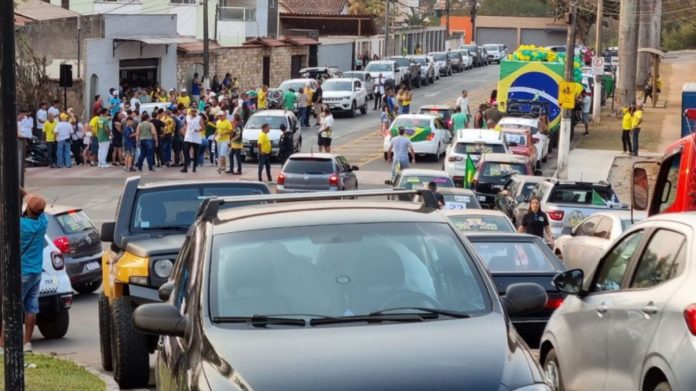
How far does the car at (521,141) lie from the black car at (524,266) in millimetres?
22700

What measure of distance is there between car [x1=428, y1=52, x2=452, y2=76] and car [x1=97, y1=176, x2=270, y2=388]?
66526 mm

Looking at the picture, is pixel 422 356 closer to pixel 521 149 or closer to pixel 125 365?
pixel 125 365

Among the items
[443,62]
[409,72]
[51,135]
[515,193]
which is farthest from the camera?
[443,62]

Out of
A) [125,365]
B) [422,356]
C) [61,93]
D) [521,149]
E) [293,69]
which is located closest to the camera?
[422,356]

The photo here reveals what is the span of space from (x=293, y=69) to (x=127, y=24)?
22.5 meters

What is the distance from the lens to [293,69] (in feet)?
240

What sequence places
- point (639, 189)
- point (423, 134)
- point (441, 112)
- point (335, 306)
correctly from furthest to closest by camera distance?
point (441, 112) → point (423, 134) → point (639, 189) → point (335, 306)

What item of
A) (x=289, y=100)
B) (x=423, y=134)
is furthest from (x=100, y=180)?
(x=289, y=100)

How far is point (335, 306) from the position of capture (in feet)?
22.1

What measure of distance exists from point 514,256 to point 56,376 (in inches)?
209

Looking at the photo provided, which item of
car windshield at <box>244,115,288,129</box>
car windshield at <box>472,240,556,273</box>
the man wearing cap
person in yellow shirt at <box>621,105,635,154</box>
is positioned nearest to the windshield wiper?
the man wearing cap

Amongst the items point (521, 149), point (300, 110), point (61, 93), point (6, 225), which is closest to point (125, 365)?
point (6, 225)

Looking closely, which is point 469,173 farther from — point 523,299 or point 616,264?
point 523,299

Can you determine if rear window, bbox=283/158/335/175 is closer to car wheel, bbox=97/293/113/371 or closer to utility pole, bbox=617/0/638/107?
car wheel, bbox=97/293/113/371
